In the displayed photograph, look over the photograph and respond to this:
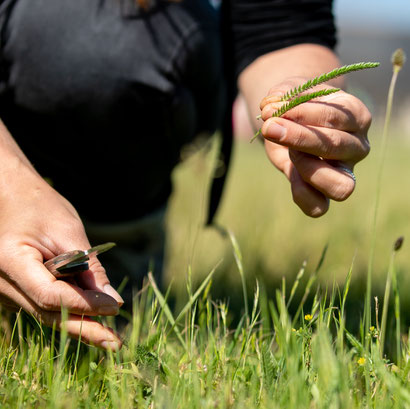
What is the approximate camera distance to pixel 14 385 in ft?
2.91

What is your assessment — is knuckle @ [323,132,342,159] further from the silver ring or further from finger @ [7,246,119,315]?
finger @ [7,246,119,315]

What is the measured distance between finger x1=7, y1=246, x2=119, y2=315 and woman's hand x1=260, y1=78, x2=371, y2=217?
0.37 metres

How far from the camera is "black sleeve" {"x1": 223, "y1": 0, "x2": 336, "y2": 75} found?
4.91 ft

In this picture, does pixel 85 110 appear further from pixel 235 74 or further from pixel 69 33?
pixel 235 74

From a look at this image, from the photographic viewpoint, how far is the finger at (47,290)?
922 mm

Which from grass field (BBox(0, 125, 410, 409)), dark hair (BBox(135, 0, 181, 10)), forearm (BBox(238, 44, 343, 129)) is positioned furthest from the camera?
dark hair (BBox(135, 0, 181, 10))

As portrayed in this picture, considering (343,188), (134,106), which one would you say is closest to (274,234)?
(134,106)

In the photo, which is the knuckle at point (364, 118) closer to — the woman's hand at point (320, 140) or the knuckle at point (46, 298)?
the woman's hand at point (320, 140)

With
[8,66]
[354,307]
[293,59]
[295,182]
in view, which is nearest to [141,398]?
[295,182]

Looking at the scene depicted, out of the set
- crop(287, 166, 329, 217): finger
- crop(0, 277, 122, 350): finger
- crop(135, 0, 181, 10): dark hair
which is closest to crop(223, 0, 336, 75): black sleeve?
crop(135, 0, 181, 10): dark hair

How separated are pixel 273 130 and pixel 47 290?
1.38 ft

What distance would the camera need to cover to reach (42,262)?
96cm

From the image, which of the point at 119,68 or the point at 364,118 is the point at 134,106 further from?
the point at 364,118

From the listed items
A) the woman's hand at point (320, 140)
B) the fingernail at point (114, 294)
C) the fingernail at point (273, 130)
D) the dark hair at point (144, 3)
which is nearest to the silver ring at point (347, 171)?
the woman's hand at point (320, 140)
